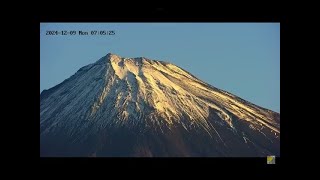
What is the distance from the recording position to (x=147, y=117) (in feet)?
45.1

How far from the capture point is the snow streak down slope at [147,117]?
13602 mm

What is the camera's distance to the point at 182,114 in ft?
45.3

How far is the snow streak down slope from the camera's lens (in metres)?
13.6

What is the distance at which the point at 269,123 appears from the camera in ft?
44.9
